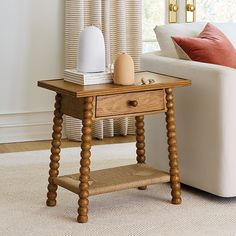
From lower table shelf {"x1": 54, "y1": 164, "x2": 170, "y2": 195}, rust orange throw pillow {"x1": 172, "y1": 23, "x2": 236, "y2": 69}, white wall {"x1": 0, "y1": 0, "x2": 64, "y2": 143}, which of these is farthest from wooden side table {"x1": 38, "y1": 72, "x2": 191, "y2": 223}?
white wall {"x1": 0, "y1": 0, "x2": 64, "y2": 143}

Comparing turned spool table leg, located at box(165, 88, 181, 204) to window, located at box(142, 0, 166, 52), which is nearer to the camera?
turned spool table leg, located at box(165, 88, 181, 204)

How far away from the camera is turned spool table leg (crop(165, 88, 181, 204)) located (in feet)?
11.0

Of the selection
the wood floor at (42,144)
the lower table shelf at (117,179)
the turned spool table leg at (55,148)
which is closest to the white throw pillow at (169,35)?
the lower table shelf at (117,179)

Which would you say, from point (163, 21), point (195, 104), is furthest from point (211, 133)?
point (163, 21)

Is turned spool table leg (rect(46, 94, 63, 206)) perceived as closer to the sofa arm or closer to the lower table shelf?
the lower table shelf

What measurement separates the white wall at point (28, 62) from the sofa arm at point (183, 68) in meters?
1.19

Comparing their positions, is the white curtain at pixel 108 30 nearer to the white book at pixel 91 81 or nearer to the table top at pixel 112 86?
the table top at pixel 112 86

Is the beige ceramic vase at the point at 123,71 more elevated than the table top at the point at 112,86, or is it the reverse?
the beige ceramic vase at the point at 123,71

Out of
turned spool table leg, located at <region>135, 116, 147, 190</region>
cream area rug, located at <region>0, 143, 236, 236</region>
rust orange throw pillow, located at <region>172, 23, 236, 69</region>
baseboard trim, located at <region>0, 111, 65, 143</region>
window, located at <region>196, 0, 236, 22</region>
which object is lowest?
cream area rug, located at <region>0, 143, 236, 236</region>

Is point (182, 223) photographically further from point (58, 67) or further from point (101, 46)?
point (58, 67)

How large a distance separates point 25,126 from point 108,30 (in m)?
0.91

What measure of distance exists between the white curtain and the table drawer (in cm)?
168

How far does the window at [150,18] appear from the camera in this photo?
5.39 m

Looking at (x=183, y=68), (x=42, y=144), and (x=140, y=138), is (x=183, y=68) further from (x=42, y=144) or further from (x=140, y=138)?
(x=42, y=144)
